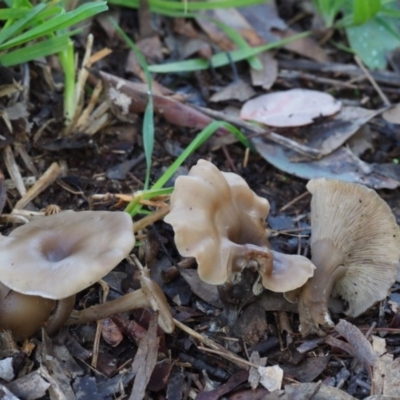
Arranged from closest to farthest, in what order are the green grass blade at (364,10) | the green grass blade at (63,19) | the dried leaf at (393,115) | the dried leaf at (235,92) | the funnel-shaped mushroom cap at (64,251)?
the funnel-shaped mushroom cap at (64,251) → the green grass blade at (63,19) → the dried leaf at (393,115) → the dried leaf at (235,92) → the green grass blade at (364,10)

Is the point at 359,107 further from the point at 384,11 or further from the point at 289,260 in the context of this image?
the point at 289,260

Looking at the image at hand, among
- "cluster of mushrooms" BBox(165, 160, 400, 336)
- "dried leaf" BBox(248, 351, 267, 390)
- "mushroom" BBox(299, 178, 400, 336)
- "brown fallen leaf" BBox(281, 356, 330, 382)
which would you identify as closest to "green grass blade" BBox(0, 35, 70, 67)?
"cluster of mushrooms" BBox(165, 160, 400, 336)

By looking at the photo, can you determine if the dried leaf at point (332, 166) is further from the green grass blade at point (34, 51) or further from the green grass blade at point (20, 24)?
the green grass blade at point (20, 24)

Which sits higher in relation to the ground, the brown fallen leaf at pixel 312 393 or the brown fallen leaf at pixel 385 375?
the brown fallen leaf at pixel 312 393

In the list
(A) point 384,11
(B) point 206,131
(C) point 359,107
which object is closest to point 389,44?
(A) point 384,11

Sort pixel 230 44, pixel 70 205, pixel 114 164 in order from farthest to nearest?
pixel 230 44, pixel 114 164, pixel 70 205

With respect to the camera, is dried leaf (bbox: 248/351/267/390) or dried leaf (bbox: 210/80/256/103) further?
dried leaf (bbox: 210/80/256/103)

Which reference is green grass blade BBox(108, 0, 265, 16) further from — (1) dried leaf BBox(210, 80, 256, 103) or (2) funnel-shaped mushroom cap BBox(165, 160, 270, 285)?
(2) funnel-shaped mushroom cap BBox(165, 160, 270, 285)

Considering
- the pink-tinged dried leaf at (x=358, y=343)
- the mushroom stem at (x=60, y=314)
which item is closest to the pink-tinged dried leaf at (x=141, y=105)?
the mushroom stem at (x=60, y=314)
